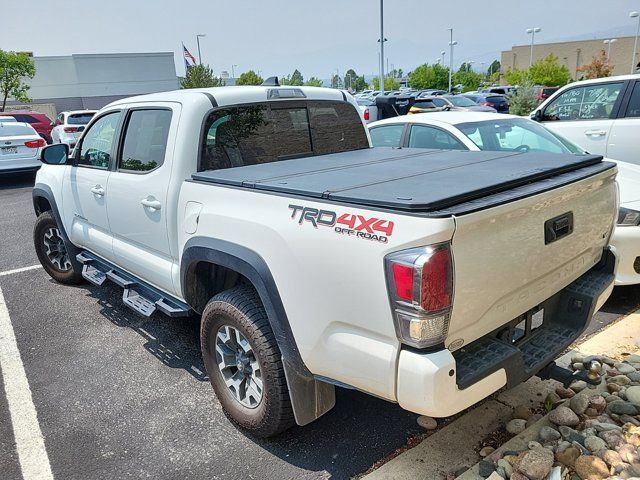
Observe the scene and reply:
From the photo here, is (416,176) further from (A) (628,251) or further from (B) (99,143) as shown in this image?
(B) (99,143)

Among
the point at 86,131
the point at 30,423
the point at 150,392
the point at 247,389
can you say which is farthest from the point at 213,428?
the point at 86,131

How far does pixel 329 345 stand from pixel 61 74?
199 feet

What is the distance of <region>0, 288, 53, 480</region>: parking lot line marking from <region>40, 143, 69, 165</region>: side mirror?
1.58m

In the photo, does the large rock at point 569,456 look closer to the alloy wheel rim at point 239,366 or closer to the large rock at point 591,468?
the large rock at point 591,468

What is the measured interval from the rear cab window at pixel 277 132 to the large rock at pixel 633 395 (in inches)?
102

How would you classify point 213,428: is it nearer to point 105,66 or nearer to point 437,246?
point 437,246

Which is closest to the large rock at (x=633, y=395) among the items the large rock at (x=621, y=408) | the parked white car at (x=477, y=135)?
the large rock at (x=621, y=408)

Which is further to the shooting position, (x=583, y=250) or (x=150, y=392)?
(x=150, y=392)

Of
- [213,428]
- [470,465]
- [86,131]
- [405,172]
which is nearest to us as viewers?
[470,465]

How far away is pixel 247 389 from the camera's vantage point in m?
2.97

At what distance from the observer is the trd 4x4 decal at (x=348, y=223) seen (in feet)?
6.63

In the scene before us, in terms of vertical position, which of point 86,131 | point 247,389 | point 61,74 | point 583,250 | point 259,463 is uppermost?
point 61,74

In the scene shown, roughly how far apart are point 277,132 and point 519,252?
83.3 inches

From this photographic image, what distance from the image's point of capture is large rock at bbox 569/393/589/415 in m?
2.94
